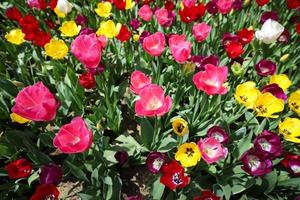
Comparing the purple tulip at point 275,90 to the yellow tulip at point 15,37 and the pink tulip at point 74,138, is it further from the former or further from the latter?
the yellow tulip at point 15,37

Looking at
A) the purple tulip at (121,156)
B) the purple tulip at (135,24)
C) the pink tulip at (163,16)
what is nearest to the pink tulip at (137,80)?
the purple tulip at (121,156)

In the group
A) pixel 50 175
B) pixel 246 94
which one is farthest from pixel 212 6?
pixel 50 175

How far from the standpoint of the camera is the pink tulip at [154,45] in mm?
2215

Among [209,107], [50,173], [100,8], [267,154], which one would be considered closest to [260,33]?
[209,107]

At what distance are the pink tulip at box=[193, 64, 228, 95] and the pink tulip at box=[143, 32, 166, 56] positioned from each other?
37cm

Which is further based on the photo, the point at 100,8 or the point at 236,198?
the point at 100,8

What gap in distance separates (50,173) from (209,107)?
1.28 m

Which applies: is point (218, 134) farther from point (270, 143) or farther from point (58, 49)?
point (58, 49)

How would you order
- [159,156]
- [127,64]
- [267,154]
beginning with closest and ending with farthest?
[267,154] → [159,156] → [127,64]

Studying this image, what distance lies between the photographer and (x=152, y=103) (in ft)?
5.98

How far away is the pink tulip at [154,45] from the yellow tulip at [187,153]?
70cm

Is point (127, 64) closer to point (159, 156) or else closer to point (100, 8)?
point (100, 8)

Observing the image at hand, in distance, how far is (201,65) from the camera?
2.49 metres

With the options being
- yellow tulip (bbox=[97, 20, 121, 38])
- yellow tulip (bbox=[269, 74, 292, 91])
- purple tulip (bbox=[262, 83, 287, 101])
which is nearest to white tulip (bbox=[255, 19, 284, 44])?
yellow tulip (bbox=[269, 74, 292, 91])
